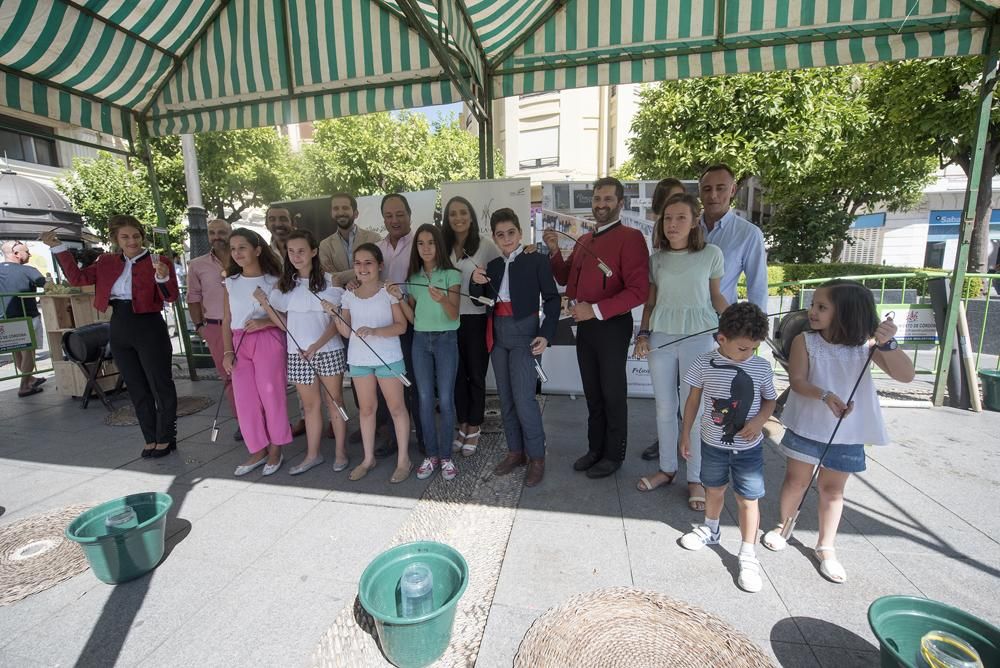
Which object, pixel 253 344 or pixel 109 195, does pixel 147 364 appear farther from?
pixel 109 195

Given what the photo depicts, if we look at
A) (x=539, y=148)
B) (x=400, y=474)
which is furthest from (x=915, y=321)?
(x=539, y=148)

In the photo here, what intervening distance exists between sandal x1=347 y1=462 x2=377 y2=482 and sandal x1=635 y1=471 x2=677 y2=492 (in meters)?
2.03

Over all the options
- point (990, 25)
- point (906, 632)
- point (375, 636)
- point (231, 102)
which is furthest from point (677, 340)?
point (231, 102)

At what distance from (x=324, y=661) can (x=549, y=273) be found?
2407 mm

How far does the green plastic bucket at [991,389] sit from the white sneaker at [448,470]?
5.36m

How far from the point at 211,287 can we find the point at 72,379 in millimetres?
3346

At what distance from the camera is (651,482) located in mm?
3115

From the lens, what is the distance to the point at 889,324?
202cm

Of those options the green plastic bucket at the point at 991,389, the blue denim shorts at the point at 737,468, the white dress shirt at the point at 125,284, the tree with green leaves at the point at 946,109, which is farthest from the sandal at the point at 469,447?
the tree with green leaves at the point at 946,109

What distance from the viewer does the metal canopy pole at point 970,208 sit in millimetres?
3867

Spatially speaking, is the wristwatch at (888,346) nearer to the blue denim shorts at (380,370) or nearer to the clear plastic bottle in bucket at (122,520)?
the blue denim shorts at (380,370)

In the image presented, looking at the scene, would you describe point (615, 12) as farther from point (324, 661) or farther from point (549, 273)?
point (324, 661)

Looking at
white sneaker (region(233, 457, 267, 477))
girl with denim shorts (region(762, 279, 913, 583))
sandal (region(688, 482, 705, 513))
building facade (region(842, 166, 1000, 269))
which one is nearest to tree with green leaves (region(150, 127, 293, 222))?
white sneaker (region(233, 457, 267, 477))

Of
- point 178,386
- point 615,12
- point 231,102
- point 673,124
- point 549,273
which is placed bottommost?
point 178,386
